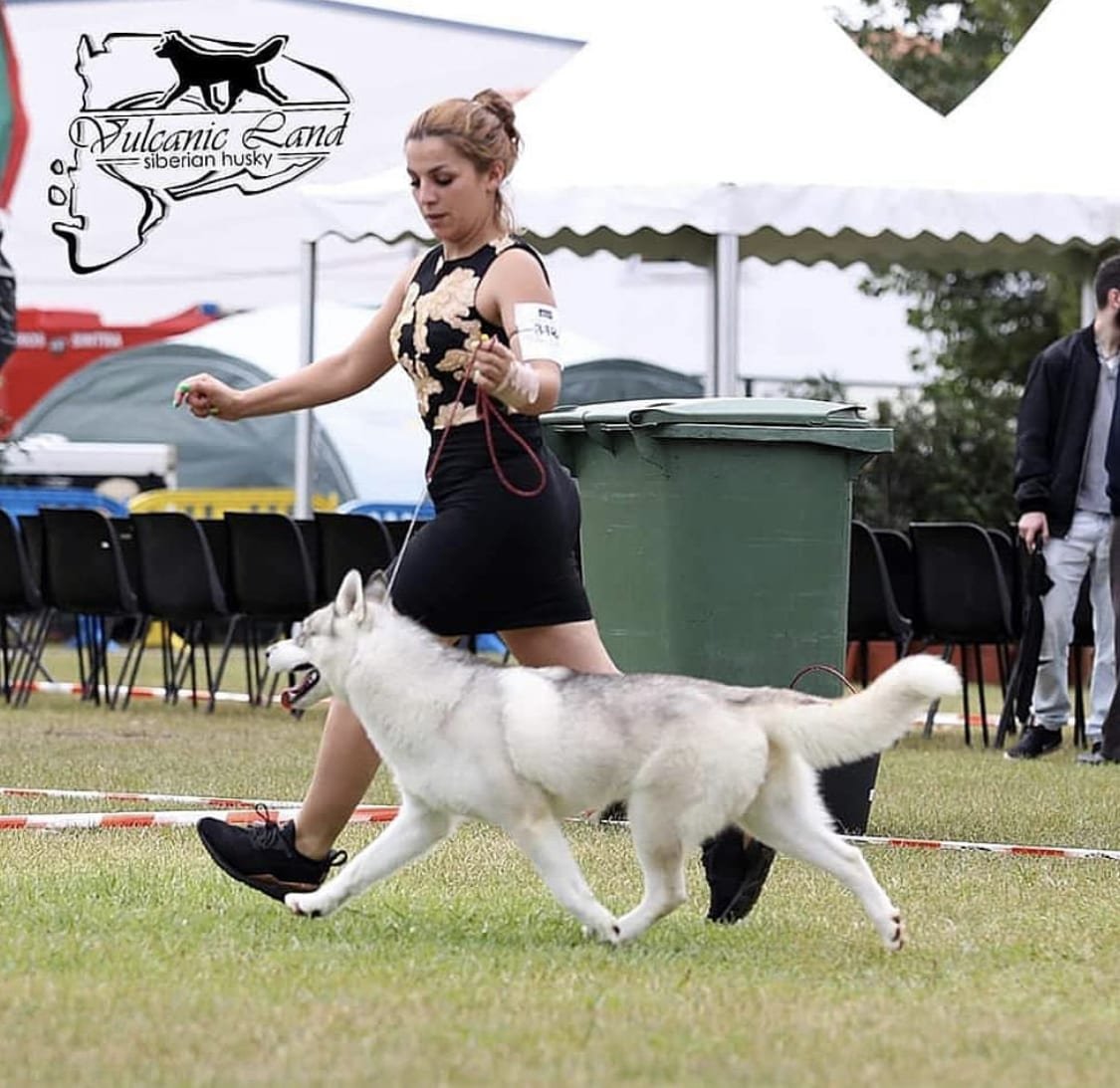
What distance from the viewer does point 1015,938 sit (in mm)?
5555

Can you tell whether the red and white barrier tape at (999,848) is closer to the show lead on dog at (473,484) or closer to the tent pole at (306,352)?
the show lead on dog at (473,484)

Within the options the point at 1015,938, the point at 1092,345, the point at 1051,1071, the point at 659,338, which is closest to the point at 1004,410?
the point at 659,338

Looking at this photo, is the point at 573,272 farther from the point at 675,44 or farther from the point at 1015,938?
the point at 1015,938

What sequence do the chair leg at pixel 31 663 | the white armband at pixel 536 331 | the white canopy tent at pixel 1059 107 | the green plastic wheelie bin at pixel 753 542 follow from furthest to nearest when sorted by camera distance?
the chair leg at pixel 31 663 < the white canopy tent at pixel 1059 107 < the green plastic wheelie bin at pixel 753 542 < the white armband at pixel 536 331

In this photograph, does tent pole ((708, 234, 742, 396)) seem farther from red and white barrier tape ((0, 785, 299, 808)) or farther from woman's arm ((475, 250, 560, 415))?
woman's arm ((475, 250, 560, 415))

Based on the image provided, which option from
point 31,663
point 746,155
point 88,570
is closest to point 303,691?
point 88,570

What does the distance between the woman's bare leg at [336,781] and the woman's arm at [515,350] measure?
2.95 ft

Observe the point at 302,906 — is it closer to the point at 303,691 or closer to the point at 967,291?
the point at 303,691

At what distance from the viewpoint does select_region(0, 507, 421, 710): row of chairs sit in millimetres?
12977

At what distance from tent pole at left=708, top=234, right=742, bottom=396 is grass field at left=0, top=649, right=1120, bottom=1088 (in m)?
6.09

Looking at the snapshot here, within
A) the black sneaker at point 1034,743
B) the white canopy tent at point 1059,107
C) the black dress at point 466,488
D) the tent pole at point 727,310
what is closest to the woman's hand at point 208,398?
the black dress at point 466,488

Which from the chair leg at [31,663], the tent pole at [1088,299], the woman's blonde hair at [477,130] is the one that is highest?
the tent pole at [1088,299]

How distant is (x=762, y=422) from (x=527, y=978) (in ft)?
10.2

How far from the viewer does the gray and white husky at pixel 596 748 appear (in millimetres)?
5047
